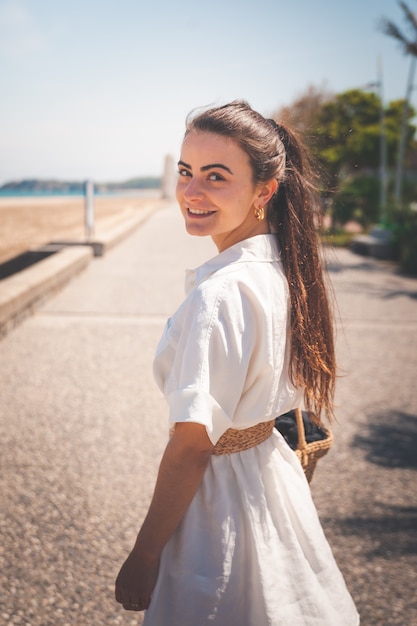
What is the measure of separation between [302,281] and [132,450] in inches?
98.5

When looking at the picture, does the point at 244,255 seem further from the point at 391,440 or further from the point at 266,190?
the point at 391,440

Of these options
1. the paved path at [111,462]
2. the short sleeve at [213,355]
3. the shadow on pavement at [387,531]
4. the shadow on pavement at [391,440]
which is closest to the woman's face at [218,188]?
the short sleeve at [213,355]

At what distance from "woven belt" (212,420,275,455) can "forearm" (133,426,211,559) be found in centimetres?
13

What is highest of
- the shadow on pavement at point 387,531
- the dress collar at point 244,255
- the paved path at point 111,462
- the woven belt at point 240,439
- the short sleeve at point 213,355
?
the dress collar at point 244,255

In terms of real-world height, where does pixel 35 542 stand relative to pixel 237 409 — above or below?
below

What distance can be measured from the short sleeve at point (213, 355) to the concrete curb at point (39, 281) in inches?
186

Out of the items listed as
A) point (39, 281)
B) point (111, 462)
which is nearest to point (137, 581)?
point (111, 462)

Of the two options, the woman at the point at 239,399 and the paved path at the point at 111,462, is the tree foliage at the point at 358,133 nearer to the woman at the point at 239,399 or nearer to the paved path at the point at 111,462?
the paved path at the point at 111,462

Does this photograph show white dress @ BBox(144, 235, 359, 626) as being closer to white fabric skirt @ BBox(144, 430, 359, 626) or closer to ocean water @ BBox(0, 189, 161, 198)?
white fabric skirt @ BBox(144, 430, 359, 626)

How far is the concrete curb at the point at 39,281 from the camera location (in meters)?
5.70

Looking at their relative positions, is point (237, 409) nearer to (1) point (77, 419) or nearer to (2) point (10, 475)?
(2) point (10, 475)

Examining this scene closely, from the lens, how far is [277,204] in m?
1.42

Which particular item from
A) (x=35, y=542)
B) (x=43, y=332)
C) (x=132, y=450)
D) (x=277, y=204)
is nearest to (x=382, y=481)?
(x=132, y=450)

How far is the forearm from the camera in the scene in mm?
1156
